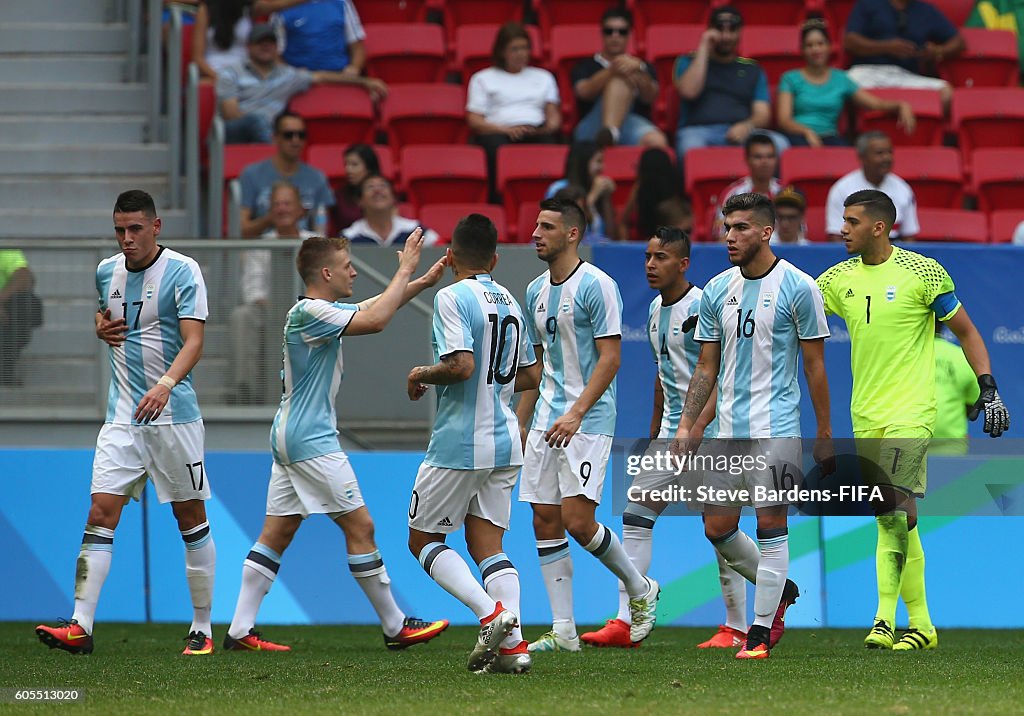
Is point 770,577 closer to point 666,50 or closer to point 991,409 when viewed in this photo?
point 991,409

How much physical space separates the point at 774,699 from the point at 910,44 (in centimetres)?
1012

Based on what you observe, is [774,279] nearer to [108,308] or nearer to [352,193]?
[108,308]

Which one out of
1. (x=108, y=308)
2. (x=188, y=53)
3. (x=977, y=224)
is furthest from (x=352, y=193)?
(x=977, y=224)

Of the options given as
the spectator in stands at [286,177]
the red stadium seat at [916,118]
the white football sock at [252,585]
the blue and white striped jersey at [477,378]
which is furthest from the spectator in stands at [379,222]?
the red stadium seat at [916,118]

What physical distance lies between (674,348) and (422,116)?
19.4ft

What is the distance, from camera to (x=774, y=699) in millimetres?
5852

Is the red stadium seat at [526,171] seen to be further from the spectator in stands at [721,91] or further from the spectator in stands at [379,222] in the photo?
the spectator in stands at [379,222]

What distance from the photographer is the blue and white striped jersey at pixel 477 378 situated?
22.5 feet

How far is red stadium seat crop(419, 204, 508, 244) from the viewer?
40.2 feet

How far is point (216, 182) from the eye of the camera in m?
12.2

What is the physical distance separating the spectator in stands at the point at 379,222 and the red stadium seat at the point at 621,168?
207 cm

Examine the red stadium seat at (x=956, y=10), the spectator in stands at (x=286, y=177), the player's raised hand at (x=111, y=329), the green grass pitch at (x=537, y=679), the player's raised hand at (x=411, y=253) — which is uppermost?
the red stadium seat at (x=956, y=10)

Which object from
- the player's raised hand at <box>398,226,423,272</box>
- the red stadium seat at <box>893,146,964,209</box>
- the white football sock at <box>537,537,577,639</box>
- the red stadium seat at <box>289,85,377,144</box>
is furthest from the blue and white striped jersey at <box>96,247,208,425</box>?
the red stadium seat at <box>893,146,964,209</box>

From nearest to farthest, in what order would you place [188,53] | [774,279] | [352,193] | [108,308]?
[774,279] < [108,308] < [352,193] < [188,53]
